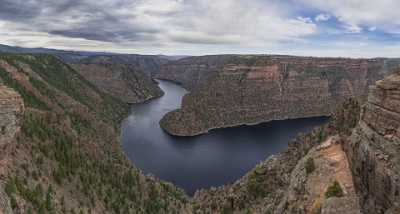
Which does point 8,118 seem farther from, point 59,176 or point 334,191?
point 334,191

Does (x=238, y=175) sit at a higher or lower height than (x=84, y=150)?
lower

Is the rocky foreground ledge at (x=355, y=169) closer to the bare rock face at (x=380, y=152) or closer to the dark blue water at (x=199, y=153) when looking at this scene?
the bare rock face at (x=380, y=152)

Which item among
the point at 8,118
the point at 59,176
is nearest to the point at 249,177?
the point at 59,176

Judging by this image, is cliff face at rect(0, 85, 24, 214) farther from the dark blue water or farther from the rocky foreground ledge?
the dark blue water

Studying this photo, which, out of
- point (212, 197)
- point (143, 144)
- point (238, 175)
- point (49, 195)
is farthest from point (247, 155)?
point (49, 195)

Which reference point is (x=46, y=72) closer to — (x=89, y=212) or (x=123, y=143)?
(x=123, y=143)
